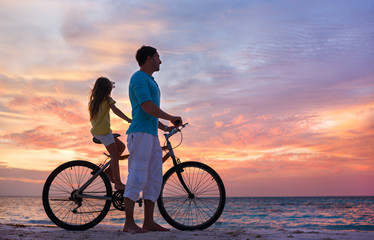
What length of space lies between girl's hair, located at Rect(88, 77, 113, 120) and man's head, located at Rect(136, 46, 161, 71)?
66cm

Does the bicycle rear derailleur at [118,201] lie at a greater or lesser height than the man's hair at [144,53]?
lesser

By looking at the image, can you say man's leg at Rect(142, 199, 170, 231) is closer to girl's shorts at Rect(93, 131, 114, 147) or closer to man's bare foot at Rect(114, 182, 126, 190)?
man's bare foot at Rect(114, 182, 126, 190)

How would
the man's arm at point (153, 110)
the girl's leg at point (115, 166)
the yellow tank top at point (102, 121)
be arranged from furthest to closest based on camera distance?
1. the girl's leg at point (115, 166)
2. the yellow tank top at point (102, 121)
3. the man's arm at point (153, 110)

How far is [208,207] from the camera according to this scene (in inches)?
185

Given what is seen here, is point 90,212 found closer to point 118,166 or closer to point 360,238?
point 118,166

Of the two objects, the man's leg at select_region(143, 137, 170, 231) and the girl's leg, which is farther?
the girl's leg

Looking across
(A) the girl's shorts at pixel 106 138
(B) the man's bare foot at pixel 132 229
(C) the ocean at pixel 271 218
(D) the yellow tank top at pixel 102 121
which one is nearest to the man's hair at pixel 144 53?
(D) the yellow tank top at pixel 102 121

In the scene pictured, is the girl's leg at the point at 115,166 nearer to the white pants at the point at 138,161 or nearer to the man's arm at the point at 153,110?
the white pants at the point at 138,161

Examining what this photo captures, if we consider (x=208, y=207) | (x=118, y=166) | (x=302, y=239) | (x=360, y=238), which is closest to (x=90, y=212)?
(x=118, y=166)

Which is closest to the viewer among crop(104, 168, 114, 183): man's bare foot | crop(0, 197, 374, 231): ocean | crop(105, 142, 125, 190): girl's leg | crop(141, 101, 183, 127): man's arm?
crop(141, 101, 183, 127): man's arm

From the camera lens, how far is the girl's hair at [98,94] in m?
4.59

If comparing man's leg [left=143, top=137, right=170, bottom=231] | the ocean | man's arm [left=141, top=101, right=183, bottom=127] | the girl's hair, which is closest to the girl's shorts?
the girl's hair

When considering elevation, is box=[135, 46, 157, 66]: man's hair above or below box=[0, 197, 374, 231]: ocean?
above

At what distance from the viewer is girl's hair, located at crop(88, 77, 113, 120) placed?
4594 mm
